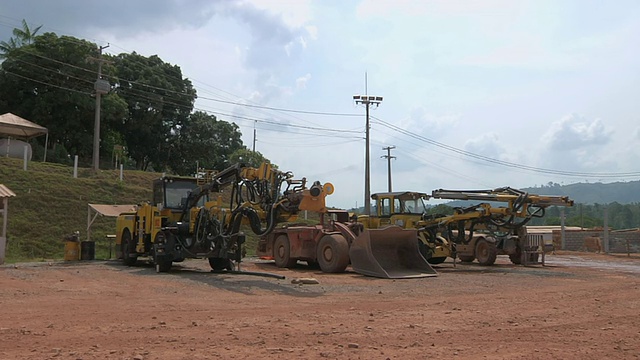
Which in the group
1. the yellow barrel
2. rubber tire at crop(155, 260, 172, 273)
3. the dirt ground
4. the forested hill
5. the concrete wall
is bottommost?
the dirt ground

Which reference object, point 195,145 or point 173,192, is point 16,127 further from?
point 173,192

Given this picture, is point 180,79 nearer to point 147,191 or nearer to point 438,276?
point 147,191

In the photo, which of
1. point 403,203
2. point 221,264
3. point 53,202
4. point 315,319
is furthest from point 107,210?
point 315,319

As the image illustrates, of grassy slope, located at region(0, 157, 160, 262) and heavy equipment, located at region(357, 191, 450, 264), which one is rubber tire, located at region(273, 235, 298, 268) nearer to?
heavy equipment, located at region(357, 191, 450, 264)

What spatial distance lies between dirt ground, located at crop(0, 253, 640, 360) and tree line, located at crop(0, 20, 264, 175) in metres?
29.1

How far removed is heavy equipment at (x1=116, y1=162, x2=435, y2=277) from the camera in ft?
47.2

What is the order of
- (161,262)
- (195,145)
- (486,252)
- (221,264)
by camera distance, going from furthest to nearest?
(195,145)
(486,252)
(221,264)
(161,262)

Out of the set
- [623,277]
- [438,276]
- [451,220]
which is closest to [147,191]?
[451,220]

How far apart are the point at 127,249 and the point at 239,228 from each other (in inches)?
230

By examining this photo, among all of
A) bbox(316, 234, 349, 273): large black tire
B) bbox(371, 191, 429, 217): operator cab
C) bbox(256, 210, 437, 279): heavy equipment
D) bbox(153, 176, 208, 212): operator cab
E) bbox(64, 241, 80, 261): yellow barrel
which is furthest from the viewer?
bbox(64, 241, 80, 261): yellow barrel

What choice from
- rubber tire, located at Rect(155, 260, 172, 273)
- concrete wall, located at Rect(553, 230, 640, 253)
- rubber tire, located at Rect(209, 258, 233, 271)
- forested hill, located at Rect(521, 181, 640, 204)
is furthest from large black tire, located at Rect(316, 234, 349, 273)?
forested hill, located at Rect(521, 181, 640, 204)

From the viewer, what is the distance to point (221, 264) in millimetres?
17359

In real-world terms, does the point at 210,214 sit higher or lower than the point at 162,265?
higher

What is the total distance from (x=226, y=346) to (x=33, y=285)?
819 centimetres
